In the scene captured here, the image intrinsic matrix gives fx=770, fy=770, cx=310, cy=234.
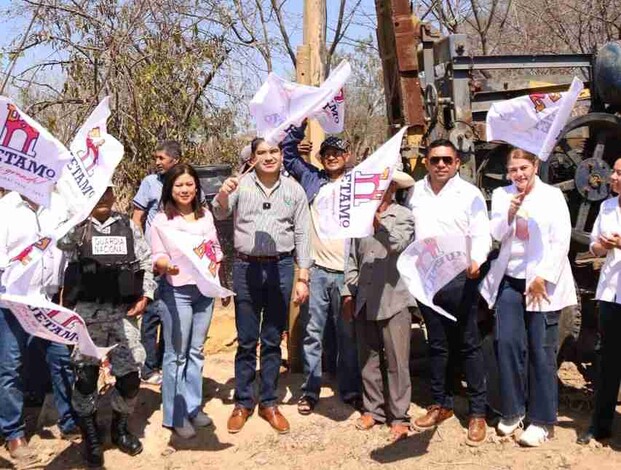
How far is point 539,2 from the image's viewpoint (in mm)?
18406

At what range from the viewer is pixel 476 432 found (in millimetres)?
5289

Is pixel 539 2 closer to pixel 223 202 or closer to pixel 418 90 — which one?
pixel 418 90

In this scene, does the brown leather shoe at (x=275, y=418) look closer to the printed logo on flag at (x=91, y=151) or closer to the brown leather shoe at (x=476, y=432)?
the brown leather shoe at (x=476, y=432)

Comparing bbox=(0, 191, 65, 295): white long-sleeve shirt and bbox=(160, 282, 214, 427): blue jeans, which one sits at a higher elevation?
bbox=(0, 191, 65, 295): white long-sleeve shirt

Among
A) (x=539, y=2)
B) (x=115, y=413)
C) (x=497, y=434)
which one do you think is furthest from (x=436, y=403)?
(x=539, y=2)

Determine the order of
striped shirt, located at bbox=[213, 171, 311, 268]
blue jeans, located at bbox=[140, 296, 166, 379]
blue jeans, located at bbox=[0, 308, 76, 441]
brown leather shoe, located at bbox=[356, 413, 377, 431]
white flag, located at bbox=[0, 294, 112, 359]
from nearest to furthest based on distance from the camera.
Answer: white flag, located at bbox=[0, 294, 112, 359] → blue jeans, located at bbox=[0, 308, 76, 441] → striped shirt, located at bbox=[213, 171, 311, 268] → brown leather shoe, located at bbox=[356, 413, 377, 431] → blue jeans, located at bbox=[140, 296, 166, 379]

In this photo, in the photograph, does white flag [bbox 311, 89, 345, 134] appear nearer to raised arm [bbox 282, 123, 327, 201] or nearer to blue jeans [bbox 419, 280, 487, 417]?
raised arm [bbox 282, 123, 327, 201]

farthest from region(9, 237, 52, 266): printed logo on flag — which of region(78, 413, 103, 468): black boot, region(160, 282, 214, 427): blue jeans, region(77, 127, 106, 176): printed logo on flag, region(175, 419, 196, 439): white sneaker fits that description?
region(175, 419, 196, 439): white sneaker

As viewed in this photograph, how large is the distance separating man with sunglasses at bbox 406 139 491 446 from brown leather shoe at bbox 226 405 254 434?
1238mm

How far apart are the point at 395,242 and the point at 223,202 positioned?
3.99ft

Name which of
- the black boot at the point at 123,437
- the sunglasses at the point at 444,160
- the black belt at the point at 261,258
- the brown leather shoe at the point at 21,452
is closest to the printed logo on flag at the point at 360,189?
the sunglasses at the point at 444,160

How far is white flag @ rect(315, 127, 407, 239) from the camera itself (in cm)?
493

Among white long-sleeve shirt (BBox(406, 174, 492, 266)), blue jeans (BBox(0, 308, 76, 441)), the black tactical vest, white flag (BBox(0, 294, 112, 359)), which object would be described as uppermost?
white long-sleeve shirt (BBox(406, 174, 492, 266))

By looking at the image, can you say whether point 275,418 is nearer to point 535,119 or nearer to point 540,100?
point 535,119
